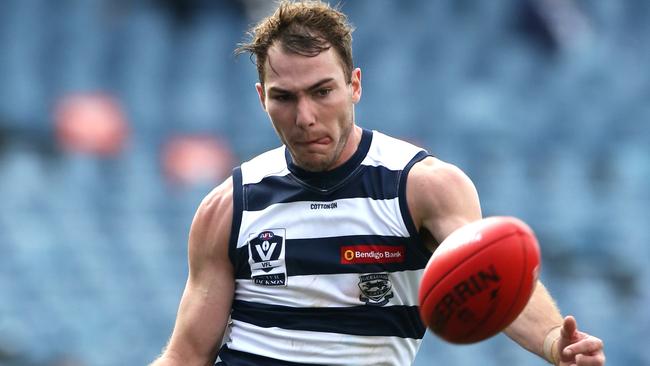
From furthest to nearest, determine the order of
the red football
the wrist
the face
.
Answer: the face → the wrist → the red football

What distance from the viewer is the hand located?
4.02m

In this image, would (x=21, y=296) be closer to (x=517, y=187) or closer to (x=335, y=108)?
(x=517, y=187)

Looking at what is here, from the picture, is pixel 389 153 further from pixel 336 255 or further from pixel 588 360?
pixel 588 360

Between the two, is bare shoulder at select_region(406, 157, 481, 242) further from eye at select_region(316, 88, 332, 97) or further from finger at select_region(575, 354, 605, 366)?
finger at select_region(575, 354, 605, 366)

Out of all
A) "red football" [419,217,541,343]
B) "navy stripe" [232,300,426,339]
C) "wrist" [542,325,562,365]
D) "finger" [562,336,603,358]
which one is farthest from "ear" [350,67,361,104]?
"finger" [562,336,603,358]

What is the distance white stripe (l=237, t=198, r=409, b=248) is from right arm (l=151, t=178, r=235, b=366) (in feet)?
0.31

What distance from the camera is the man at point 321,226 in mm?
4441

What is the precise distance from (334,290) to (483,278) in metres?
0.73

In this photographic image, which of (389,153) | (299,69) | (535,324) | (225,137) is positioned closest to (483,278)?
(535,324)

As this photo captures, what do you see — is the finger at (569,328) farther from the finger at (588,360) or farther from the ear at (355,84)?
the ear at (355,84)

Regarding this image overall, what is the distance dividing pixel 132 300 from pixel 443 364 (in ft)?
8.30

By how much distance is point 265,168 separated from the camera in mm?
4762

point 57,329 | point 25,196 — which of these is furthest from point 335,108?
point 25,196

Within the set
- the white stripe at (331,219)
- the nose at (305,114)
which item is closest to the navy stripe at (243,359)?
the white stripe at (331,219)
